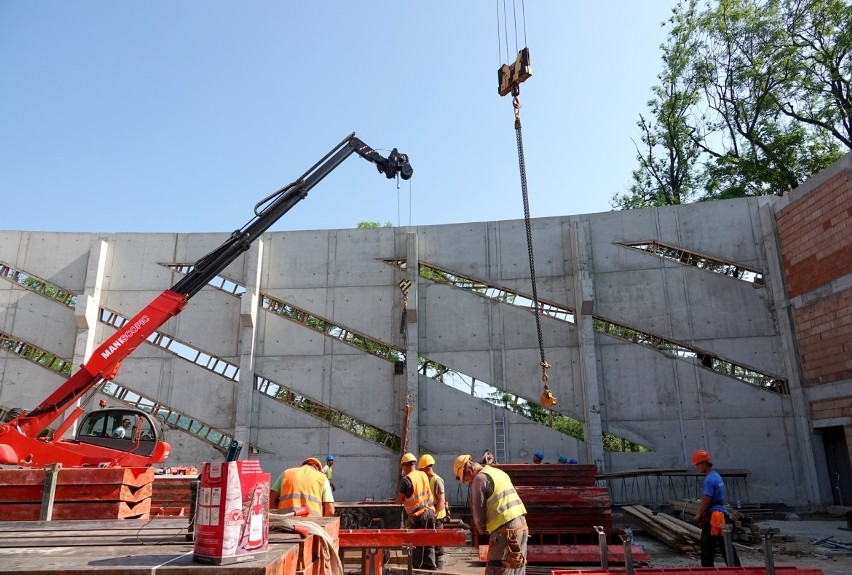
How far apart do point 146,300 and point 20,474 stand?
1548 centimetres

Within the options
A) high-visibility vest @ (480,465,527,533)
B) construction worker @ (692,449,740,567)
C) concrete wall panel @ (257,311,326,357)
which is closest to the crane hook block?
construction worker @ (692,449,740,567)

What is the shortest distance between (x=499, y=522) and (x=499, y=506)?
0.15m

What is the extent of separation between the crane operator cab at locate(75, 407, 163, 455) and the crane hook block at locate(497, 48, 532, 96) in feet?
34.6

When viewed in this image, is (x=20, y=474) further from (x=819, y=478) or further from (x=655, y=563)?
(x=819, y=478)

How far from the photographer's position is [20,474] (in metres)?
6.22

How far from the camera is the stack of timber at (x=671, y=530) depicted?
Result: 37.0ft

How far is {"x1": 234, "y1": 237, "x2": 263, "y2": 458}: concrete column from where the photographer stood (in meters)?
18.9

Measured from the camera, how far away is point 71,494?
623 cm

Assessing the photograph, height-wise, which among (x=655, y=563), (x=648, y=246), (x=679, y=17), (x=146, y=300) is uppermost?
(x=679, y=17)

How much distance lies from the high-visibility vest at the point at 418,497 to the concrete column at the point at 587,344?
10.0 m

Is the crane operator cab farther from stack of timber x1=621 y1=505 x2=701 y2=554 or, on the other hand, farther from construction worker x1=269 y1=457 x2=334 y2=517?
stack of timber x1=621 y1=505 x2=701 y2=554

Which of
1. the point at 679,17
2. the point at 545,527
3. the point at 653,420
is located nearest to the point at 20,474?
the point at 545,527

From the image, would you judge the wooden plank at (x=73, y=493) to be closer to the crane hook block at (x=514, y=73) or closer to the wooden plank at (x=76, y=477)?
the wooden plank at (x=76, y=477)

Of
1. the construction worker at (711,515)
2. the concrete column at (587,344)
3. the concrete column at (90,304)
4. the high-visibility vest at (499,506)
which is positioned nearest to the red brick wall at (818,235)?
the concrete column at (587,344)
